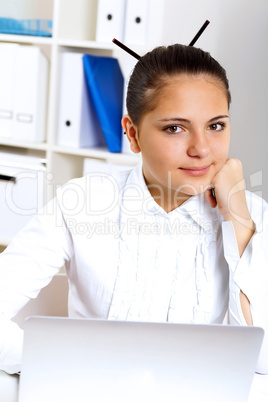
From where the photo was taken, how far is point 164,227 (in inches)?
51.8

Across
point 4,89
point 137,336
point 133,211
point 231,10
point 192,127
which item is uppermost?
point 231,10

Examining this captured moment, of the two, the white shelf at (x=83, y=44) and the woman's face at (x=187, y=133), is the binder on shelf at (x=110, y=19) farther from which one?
the woman's face at (x=187, y=133)

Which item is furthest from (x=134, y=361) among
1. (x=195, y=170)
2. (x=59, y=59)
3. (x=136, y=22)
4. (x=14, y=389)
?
(x=59, y=59)

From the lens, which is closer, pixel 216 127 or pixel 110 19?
pixel 216 127

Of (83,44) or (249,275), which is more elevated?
(83,44)

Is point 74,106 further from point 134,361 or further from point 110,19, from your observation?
point 134,361

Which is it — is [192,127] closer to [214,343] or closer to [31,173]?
[214,343]

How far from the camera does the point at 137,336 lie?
700 millimetres

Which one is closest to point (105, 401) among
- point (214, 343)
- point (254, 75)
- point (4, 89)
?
point (214, 343)

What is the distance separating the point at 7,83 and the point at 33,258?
1.40 metres

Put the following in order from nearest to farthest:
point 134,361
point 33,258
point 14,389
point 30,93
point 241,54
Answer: point 134,361, point 14,389, point 33,258, point 241,54, point 30,93

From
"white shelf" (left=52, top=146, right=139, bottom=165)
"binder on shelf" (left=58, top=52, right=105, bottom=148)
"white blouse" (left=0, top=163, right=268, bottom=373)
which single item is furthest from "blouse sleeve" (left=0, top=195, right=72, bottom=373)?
"binder on shelf" (left=58, top=52, right=105, bottom=148)

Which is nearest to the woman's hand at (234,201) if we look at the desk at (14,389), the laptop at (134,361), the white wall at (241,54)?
the desk at (14,389)

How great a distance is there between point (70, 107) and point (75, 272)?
3.78ft
